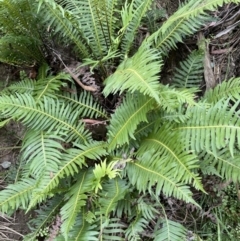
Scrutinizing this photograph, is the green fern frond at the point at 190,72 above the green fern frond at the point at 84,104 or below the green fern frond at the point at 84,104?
above

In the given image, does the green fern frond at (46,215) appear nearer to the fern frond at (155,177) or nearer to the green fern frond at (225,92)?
the fern frond at (155,177)

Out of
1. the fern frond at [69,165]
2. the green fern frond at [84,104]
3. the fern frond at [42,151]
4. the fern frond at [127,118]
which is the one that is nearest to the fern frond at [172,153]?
the fern frond at [127,118]

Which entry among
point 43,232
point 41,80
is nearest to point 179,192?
point 43,232

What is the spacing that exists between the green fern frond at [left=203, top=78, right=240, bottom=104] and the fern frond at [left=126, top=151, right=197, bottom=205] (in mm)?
519

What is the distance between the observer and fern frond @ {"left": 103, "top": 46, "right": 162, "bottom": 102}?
192 centimetres

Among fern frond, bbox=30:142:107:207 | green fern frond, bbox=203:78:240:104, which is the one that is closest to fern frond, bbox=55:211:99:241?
fern frond, bbox=30:142:107:207

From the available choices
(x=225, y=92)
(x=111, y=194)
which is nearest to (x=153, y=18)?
(x=225, y=92)

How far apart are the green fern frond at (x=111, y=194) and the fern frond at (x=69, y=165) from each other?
18 cm

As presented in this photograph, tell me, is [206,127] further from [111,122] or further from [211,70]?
[211,70]

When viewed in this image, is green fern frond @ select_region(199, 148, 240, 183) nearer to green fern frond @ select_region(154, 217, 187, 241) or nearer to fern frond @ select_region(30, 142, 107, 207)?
green fern frond @ select_region(154, 217, 187, 241)

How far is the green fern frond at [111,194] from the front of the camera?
2.08 meters

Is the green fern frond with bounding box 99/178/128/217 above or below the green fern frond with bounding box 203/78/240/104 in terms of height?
below

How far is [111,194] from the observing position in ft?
7.06

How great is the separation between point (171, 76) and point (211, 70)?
10.8 inches
